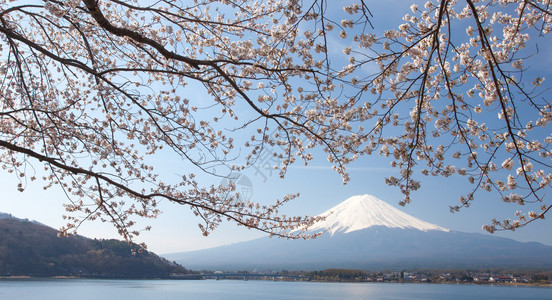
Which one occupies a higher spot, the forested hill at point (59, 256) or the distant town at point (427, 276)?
the forested hill at point (59, 256)

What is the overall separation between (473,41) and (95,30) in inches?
129

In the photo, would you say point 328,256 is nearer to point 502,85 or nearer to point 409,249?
point 409,249

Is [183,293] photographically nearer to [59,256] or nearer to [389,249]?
[59,256]

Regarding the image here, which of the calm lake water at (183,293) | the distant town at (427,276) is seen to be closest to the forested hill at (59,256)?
the calm lake water at (183,293)

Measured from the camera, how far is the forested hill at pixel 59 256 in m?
29.4

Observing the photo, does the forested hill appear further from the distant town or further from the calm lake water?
the distant town

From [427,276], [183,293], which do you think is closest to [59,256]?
[183,293]

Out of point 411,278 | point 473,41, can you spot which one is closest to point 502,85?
point 473,41

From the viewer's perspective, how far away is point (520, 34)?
240cm

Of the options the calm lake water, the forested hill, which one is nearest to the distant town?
the calm lake water

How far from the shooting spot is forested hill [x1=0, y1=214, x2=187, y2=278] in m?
29.4

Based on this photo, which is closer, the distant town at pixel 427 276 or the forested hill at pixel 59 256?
the forested hill at pixel 59 256

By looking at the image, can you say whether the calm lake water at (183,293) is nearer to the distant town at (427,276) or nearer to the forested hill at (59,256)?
the forested hill at (59,256)

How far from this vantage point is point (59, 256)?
99.7 ft
